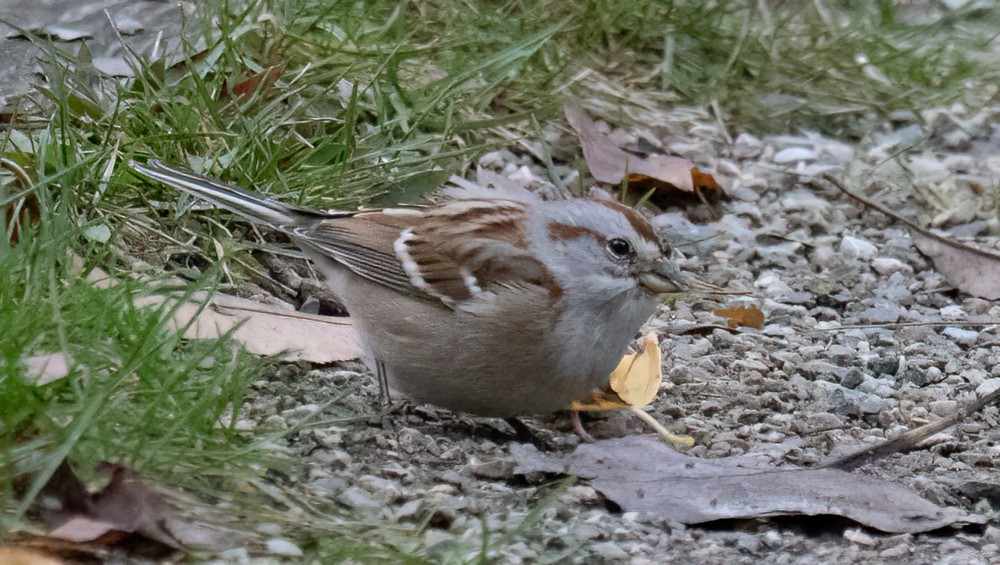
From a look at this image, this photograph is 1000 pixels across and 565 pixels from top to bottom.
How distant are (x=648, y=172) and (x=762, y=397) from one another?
5.10ft

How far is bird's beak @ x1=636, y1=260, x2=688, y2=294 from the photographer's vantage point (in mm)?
3188

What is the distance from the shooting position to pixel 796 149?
5555 millimetres

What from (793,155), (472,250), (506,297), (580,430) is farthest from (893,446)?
(793,155)

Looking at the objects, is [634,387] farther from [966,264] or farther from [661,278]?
[966,264]

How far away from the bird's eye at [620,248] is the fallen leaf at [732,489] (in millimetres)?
476

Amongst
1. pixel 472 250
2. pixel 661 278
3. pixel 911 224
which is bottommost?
pixel 911 224

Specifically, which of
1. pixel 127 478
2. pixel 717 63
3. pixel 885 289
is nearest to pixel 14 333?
pixel 127 478

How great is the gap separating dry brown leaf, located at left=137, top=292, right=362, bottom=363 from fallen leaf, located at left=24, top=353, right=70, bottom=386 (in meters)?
0.56

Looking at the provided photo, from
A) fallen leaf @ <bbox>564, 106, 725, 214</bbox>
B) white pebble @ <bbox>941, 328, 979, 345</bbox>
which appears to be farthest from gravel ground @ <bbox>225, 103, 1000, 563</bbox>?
fallen leaf @ <bbox>564, 106, 725, 214</bbox>

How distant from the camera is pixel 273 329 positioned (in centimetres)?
346

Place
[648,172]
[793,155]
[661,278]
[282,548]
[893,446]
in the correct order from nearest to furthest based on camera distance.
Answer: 1. [282,548]
2. [893,446]
3. [661,278]
4. [648,172]
5. [793,155]

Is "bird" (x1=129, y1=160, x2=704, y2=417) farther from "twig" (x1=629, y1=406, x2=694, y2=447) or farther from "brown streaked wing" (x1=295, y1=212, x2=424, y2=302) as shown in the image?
"twig" (x1=629, y1=406, x2=694, y2=447)

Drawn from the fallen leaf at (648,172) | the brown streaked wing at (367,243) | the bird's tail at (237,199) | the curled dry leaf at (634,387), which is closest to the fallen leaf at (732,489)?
the curled dry leaf at (634,387)

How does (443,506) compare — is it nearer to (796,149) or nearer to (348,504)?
(348,504)
